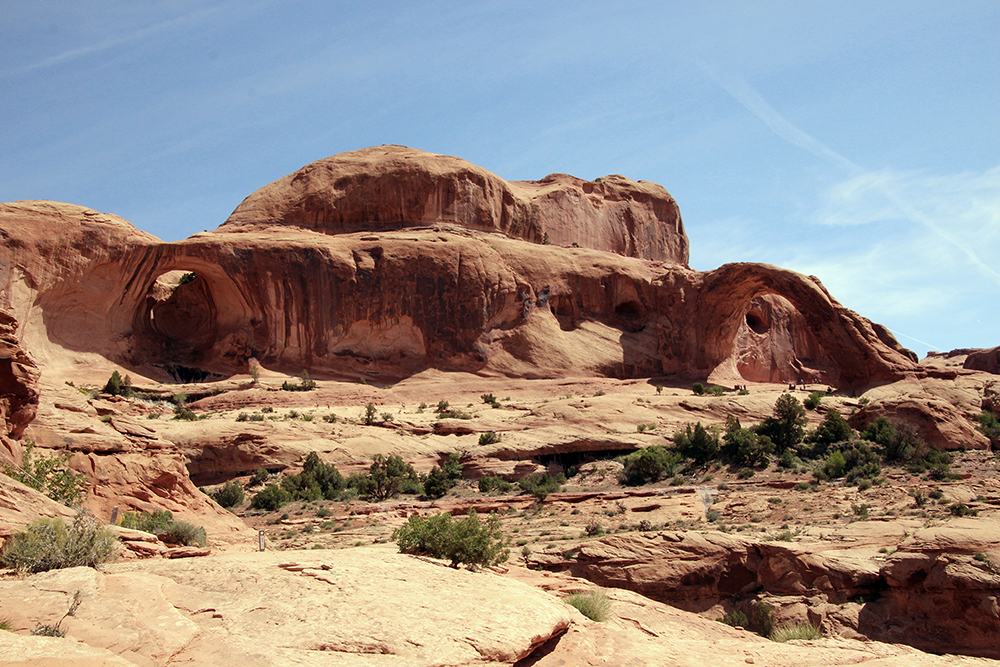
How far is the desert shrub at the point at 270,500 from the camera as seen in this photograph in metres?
21.7

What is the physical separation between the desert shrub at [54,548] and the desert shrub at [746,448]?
20.7 meters

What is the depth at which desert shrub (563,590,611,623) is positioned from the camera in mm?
10125

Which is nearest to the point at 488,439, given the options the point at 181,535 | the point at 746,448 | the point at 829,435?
the point at 746,448

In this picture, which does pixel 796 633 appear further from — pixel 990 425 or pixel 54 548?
pixel 990 425

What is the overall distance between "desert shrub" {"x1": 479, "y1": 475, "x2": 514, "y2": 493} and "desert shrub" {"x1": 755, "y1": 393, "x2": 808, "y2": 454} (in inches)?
340

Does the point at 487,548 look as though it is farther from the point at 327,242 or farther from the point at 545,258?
the point at 545,258

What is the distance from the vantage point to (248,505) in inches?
871

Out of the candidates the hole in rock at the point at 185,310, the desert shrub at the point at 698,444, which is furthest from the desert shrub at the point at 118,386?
the desert shrub at the point at 698,444

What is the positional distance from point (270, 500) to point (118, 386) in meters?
11.7

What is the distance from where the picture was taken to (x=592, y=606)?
1026cm

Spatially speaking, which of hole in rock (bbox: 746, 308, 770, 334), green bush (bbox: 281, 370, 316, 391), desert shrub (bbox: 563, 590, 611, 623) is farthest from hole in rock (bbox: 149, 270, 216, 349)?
desert shrub (bbox: 563, 590, 611, 623)

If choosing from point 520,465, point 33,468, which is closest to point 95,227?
point 520,465

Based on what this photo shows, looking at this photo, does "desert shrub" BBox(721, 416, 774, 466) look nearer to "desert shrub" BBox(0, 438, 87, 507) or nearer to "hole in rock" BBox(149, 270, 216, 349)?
"desert shrub" BBox(0, 438, 87, 507)

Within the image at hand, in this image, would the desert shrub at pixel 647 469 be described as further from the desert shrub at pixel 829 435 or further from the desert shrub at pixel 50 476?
the desert shrub at pixel 50 476
